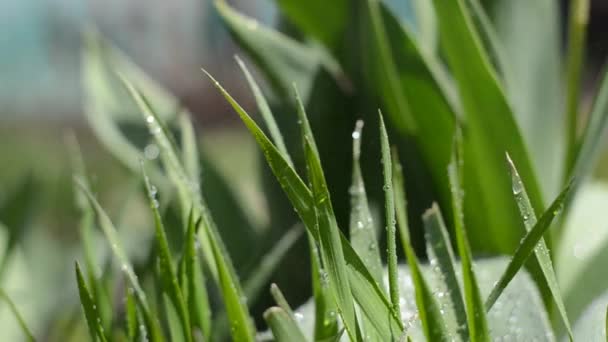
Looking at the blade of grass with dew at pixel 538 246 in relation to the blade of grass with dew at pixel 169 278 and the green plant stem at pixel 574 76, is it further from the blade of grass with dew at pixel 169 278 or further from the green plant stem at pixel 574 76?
the green plant stem at pixel 574 76

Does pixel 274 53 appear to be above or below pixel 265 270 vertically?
above

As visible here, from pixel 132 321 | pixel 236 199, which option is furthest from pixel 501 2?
pixel 132 321

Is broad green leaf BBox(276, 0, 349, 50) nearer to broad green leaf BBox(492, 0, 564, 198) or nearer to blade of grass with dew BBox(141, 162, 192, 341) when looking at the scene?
broad green leaf BBox(492, 0, 564, 198)

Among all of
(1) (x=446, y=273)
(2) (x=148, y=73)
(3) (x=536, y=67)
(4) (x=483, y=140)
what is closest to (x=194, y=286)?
(1) (x=446, y=273)

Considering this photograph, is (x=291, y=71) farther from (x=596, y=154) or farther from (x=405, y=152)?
(x=596, y=154)

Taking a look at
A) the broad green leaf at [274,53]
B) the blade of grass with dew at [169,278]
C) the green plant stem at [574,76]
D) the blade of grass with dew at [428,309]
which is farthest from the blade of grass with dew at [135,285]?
the green plant stem at [574,76]

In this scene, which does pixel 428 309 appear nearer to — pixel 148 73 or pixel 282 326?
pixel 282 326
